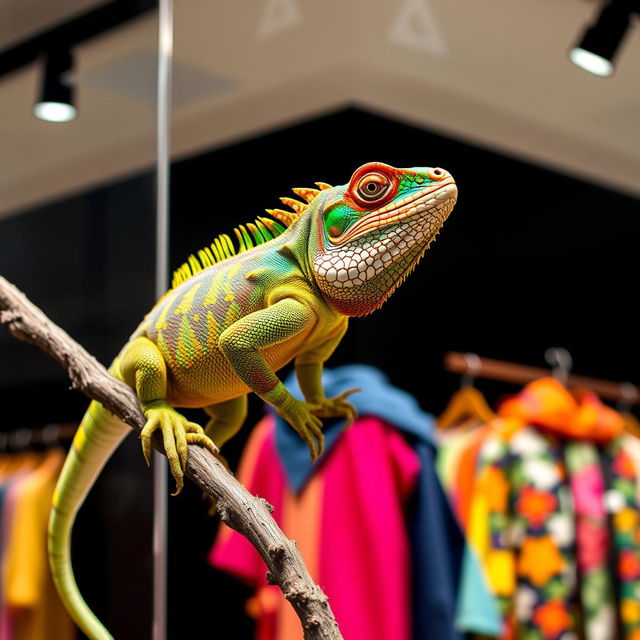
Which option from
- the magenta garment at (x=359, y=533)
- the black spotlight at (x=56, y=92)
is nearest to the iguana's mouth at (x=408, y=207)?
the magenta garment at (x=359, y=533)

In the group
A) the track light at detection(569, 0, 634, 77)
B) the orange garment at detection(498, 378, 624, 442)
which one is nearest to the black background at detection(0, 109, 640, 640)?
the track light at detection(569, 0, 634, 77)

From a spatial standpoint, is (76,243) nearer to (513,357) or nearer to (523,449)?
(523,449)

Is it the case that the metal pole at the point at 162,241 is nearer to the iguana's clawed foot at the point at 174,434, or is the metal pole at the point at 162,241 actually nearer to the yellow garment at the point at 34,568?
the yellow garment at the point at 34,568

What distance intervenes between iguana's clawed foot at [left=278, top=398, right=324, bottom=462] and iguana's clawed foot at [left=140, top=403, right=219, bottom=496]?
0.04 m

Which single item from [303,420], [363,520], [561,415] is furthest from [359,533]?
[561,415]

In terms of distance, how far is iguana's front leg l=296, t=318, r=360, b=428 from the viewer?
469mm

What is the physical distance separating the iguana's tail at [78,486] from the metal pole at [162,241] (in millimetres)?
146

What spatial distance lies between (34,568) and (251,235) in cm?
43

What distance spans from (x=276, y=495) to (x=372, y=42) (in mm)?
429

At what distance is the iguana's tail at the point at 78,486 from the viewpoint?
1.78 ft

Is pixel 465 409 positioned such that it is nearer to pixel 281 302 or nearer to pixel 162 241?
pixel 162 241

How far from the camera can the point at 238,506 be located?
1.35 feet

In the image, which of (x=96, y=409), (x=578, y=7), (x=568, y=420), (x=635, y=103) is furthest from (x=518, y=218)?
(x=96, y=409)

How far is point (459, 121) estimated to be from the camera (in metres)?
0.78
